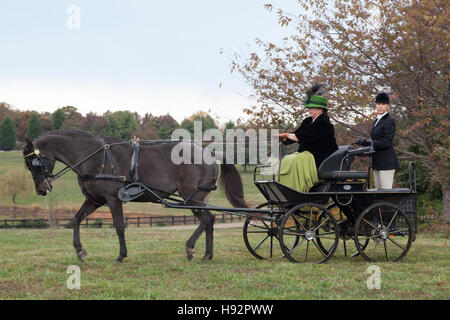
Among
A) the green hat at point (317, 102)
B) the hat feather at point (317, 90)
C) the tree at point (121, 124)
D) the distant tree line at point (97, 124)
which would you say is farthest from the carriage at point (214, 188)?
the tree at point (121, 124)

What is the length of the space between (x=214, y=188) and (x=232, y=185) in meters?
0.53

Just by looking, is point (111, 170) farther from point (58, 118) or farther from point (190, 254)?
point (58, 118)

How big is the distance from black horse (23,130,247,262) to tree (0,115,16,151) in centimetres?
9887

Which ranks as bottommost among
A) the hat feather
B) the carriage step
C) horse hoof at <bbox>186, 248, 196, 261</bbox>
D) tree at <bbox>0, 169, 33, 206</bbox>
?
tree at <bbox>0, 169, 33, 206</bbox>

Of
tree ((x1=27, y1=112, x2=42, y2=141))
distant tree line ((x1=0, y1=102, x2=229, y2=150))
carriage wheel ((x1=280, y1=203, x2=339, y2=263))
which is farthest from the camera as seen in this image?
tree ((x1=27, y1=112, x2=42, y2=141))

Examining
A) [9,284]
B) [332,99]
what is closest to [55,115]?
[332,99]

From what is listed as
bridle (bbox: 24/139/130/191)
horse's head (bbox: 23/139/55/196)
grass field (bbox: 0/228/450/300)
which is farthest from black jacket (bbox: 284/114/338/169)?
horse's head (bbox: 23/139/55/196)

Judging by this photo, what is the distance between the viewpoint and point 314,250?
30.4 feet

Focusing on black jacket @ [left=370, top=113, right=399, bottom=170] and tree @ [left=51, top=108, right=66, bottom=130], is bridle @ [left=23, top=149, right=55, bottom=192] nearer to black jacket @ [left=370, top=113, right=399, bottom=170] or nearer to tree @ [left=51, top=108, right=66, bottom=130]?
black jacket @ [left=370, top=113, right=399, bottom=170]

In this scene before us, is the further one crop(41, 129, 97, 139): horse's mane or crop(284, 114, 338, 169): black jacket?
crop(41, 129, 97, 139): horse's mane

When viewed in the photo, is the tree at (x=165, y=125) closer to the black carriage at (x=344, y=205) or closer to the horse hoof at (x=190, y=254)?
the horse hoof at (x=190, y=254)

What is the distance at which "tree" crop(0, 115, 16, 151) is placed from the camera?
98381mm
